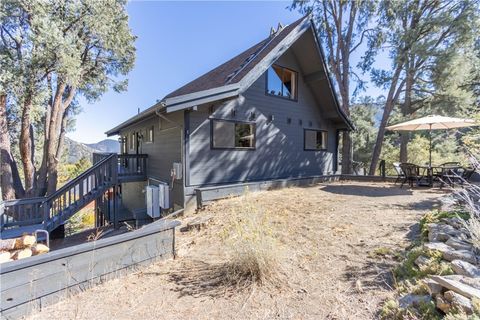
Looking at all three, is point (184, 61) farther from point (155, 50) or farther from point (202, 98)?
point (202, 98)

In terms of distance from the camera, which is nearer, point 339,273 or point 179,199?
point 339,273

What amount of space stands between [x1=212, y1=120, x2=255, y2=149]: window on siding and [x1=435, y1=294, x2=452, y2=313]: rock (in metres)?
6.35

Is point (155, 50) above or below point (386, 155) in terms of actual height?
above

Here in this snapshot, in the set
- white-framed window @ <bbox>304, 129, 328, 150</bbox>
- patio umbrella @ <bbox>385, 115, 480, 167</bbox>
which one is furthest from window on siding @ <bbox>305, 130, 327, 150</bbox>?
patio umbrella @ <bbox>385, 115, 480, 167</bbox>

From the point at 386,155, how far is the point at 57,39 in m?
22.1

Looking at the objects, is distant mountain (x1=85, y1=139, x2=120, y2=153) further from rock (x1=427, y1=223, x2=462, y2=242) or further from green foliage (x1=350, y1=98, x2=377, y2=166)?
rock (x1=427, y1=223, x2=462, y2=242)

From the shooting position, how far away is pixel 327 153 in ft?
38.3

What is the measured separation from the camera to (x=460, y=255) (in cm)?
260

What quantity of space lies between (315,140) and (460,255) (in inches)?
353

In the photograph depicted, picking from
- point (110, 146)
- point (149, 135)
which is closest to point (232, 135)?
point (149, 135)

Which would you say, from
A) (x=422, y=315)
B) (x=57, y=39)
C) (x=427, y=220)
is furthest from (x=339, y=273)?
(x=57, y=39)

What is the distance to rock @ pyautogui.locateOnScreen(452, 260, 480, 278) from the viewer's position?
2240 mm

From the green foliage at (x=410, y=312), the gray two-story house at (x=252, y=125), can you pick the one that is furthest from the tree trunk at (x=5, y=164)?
the green foliage at (x=410, y=312)

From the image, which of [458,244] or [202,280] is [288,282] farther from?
[458,244]
